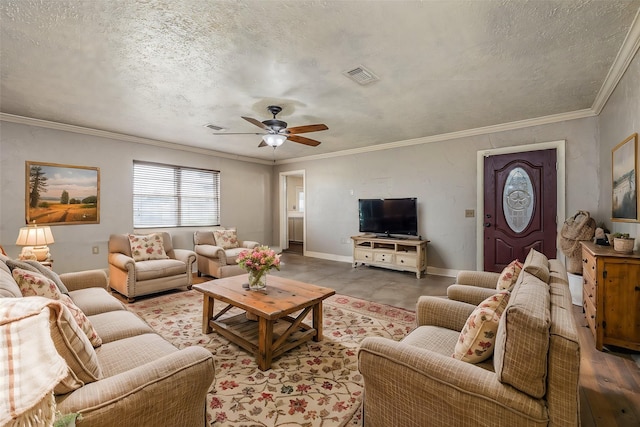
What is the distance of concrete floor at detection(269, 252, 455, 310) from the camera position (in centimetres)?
386

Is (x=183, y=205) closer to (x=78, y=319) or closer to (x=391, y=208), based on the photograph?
(x=391, y=208)

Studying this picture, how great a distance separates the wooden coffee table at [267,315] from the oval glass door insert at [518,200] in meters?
3.32

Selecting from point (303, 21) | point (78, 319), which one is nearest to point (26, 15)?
point (303, 21)

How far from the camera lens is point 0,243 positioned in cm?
376

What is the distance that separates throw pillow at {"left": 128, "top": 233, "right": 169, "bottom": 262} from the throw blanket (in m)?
3.88

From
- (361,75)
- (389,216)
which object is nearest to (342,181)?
(389,216)

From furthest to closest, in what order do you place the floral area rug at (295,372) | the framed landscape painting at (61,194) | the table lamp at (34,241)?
the framed landscape painting at (61,194) < the table lamp at (34,241) < the floral area rug at (295,372)

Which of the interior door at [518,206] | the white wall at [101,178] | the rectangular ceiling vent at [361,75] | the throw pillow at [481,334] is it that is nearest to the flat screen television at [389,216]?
the interior door at [518,206]

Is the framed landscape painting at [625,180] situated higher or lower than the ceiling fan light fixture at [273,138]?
lower

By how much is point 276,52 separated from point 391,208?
3743 millimetres

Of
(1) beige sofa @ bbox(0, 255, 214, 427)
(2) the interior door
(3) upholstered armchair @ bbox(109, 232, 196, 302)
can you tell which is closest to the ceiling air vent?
(3) upholstered armchair @ bbox(109, 232, 196, 302)

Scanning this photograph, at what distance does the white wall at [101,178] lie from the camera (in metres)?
3.84

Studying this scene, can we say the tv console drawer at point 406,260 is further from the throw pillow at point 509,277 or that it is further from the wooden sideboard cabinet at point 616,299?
the throw pillow at point 509,277

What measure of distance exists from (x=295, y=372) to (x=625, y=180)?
3.39 metres
